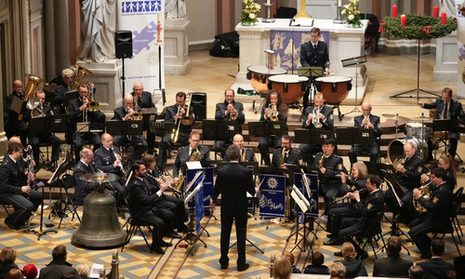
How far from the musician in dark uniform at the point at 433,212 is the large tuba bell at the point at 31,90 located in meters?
6.57

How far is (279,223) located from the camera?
18250 mm

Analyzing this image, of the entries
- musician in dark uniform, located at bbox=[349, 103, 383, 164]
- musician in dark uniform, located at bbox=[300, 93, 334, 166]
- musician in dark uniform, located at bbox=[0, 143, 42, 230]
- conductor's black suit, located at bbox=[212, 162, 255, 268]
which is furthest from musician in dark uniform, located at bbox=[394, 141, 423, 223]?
musician in dark uniform, located at bbox=[0, 143, 42, 230]

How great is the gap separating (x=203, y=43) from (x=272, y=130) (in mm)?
10848

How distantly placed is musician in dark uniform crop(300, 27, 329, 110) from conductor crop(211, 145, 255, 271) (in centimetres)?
631

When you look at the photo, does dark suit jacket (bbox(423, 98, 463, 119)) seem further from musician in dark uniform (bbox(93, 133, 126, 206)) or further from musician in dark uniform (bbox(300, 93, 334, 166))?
musician in dark uniform (bbox(93, 133, 126, 206))

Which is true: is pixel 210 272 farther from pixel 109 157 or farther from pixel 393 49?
pixel 393 49

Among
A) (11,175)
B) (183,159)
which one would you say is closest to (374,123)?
(183,159)

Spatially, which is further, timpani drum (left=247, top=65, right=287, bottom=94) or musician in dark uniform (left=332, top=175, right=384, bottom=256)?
timpani drum (left=247, top=65, right=287, bottom=94)

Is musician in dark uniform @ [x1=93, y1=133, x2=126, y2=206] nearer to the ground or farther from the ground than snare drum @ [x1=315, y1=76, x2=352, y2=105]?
nearer to the ground

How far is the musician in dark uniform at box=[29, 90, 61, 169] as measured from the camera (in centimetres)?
1953

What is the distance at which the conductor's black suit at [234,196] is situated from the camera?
52.9 ft

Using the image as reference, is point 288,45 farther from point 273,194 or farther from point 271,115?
point 273,194

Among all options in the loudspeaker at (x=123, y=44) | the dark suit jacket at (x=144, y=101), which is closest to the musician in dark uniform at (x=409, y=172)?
the dark suit jacket at (x=144, y=101)

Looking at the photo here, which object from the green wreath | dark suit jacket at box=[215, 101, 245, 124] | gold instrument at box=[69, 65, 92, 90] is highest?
the green wreath
